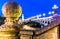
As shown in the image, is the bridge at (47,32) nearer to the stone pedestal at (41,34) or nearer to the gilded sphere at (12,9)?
the stone pedestal at (41,34)

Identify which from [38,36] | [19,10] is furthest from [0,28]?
[38,36]

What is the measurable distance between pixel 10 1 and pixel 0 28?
3.27 ft

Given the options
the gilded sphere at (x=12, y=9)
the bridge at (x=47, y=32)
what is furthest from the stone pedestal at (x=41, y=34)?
the gilded sphere at (x=12, y=9)

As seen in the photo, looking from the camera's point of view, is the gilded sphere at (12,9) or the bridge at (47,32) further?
the gilded sphere at (12,9)

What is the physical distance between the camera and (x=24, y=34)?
18.1ft

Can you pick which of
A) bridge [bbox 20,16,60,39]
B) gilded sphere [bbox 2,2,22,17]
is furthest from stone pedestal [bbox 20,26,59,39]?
gilded sphere [bbox 2,2,22,17]

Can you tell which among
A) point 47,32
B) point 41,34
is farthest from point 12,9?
point 47,32

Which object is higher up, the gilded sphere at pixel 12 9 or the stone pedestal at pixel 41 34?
the gilded sphere at pixel 12 9

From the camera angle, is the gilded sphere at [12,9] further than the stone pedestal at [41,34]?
Yes

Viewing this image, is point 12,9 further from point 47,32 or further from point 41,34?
point 47,32

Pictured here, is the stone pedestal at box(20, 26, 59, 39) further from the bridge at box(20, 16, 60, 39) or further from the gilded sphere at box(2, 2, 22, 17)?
the gilded sphere at box(2, 2, 22, 17)

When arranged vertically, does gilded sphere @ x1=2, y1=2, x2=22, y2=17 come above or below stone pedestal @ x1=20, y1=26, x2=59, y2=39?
above

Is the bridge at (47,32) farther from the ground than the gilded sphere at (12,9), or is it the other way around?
the gilded sphere at (12,9)

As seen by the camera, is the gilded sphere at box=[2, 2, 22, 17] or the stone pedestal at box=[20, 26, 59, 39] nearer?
the stone pedestal at box=[20, 26, 59, 39]
